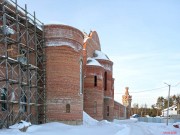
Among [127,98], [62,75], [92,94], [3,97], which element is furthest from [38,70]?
[127,98]

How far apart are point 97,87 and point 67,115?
1152cm

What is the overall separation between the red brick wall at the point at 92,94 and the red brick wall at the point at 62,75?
8808mm

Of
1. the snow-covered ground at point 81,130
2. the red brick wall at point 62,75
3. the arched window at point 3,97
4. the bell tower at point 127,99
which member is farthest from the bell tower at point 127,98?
the arched window at point 3,97

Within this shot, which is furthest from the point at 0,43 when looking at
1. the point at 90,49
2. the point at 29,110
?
the point at 90,49

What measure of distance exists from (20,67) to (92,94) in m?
15.5

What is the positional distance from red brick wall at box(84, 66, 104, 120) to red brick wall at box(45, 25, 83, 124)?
881 centimetres

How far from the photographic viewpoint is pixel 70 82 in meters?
25.3

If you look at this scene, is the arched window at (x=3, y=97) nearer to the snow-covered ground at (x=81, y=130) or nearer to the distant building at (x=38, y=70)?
the distant building at (x=38, y=70)

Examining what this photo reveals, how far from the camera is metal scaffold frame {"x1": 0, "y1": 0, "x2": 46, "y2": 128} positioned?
18984 millimetres

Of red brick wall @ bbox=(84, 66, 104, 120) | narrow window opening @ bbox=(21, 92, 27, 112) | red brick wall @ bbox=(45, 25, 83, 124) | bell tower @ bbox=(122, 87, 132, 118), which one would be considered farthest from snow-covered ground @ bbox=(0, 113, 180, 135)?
bell tower @ bbox=(122, 87, 132, 118)

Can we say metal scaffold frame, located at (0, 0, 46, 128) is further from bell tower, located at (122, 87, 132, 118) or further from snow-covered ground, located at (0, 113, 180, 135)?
bell tower, located at (122, 87, 132, 118)

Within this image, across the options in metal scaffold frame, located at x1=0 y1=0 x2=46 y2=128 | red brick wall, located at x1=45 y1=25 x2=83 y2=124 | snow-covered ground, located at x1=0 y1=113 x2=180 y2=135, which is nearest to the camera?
snow-covered ground, located at x1=0 y1=113 x2=180 y2=135

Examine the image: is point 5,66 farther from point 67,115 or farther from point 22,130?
point 67,115

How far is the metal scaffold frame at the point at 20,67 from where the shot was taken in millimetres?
18984
